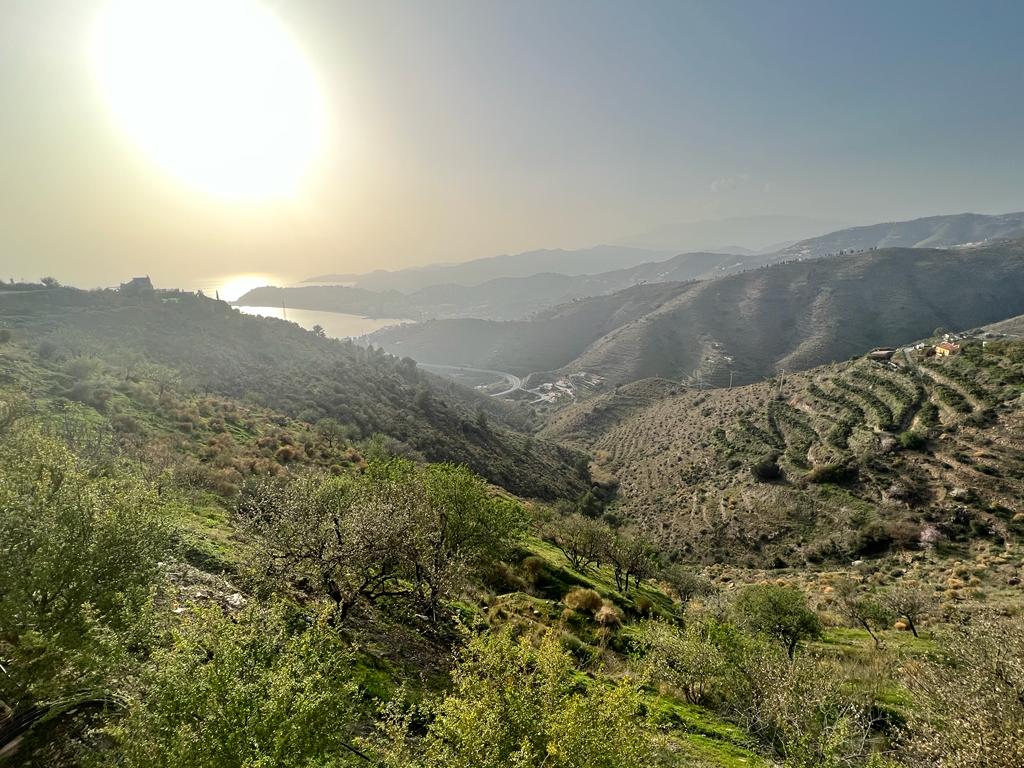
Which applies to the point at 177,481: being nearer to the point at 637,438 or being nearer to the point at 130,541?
the point at 130,541

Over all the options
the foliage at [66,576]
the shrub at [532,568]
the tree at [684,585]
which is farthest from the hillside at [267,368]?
the foliage at [66,576]

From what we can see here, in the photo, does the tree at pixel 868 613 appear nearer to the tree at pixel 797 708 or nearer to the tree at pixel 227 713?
the tree at pixel 797 708

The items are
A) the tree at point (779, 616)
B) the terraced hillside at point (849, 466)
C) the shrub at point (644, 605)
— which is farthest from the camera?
the terraced hillside at point (849, 466)

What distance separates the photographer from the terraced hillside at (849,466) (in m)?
48.2

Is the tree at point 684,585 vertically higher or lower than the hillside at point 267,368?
lower

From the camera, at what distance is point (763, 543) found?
5541 centimetres

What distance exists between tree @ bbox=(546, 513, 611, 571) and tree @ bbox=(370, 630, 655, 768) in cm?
2707

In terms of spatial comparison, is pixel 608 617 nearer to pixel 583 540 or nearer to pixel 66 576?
pixel 583 540

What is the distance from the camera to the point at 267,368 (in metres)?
89.8

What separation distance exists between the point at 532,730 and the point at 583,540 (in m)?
28.9

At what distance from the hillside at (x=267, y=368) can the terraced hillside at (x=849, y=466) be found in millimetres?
23778

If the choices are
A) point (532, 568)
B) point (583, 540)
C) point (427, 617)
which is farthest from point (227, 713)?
point (583, 540)

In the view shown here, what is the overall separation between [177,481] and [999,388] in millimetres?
93644

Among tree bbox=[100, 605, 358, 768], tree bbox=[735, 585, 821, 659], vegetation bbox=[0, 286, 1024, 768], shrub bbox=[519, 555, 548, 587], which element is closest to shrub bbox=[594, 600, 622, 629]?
vegetation bbox=[0, 286, 1024, 768]
